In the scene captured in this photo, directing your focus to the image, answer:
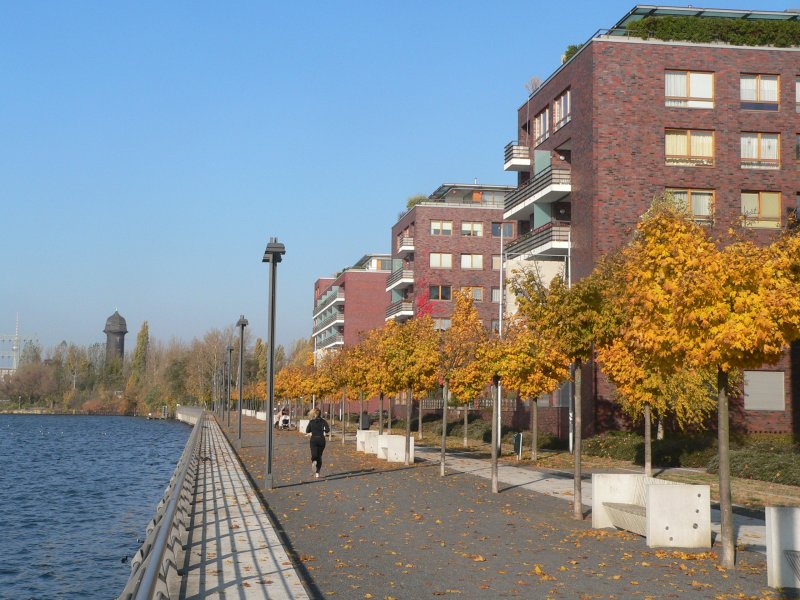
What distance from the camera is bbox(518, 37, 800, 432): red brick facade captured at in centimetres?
3831

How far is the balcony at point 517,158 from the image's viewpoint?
47531 mm

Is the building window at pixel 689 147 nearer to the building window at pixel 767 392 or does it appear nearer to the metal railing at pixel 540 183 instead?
the metal railing at pixel 540 183

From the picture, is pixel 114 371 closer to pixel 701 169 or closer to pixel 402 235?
pixel 402 235

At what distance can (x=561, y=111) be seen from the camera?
43.0 metres

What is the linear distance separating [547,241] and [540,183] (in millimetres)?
2964

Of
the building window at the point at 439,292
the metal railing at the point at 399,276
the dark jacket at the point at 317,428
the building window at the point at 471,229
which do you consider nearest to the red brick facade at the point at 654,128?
the dark jacket at the point at 317,428

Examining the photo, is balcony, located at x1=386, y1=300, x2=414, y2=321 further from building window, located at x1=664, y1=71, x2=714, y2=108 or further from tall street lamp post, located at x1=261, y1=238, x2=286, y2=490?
tall street lamp post, located at x1=261, y1=238, x2=286, y2=490

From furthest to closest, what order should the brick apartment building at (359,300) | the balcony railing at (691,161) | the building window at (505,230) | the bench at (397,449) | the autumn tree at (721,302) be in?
1. the brick apartment building at (359,300)
2. the building window at (505,230)
3. the balcony railing at (691,161)
4. the bench at (397,449)
5. the autumn tree at (721,302)

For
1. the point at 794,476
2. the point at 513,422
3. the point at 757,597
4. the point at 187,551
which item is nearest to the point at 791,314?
the point at 757,597

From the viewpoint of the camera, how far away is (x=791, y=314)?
12180mm

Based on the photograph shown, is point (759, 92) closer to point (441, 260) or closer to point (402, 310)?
point (441, 260)

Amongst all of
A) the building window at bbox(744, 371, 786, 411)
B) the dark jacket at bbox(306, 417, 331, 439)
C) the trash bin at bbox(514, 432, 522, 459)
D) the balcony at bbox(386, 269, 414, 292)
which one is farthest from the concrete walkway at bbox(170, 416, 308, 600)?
the balcony at bbox(386, 269, 414, 292)

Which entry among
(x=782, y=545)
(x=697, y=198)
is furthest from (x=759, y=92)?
(x=782, y=545)

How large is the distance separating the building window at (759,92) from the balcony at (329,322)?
209 feet
